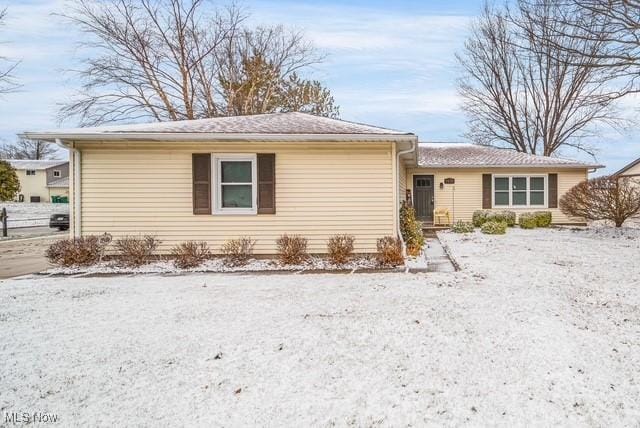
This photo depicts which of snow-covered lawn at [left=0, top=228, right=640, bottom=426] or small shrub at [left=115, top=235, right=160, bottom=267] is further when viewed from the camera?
small shrub at [left=115, top=235, right=160, bottom=267]

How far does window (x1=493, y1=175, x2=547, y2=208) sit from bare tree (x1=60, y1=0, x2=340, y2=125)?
13842 mm

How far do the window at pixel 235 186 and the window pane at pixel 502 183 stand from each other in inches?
464

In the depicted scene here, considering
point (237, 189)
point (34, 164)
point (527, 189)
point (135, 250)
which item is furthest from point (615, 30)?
point (34, 164)

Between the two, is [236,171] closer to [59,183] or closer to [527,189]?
[527,189]

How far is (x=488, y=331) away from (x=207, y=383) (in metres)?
2.77

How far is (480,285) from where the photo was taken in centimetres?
606

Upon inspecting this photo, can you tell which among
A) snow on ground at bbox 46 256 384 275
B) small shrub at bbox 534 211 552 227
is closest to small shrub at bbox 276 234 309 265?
snow on ground at bbox 46 256 384 275

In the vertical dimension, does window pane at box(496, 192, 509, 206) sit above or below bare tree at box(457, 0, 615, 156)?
below

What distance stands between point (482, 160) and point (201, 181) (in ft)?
41.3

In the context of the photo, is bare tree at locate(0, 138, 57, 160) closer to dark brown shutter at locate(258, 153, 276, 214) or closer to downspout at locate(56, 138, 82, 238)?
downspout at locate(56, 138, 82, 238)

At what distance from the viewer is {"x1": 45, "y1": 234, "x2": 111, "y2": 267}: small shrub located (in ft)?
26.0

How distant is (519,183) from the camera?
1666 centimetres

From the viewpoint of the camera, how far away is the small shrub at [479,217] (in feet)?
50.7

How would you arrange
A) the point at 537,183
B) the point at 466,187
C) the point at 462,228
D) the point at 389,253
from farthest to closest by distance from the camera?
the point at 466,187 → the point at 537,183 → the point at 462,228 → the point at 389,253
